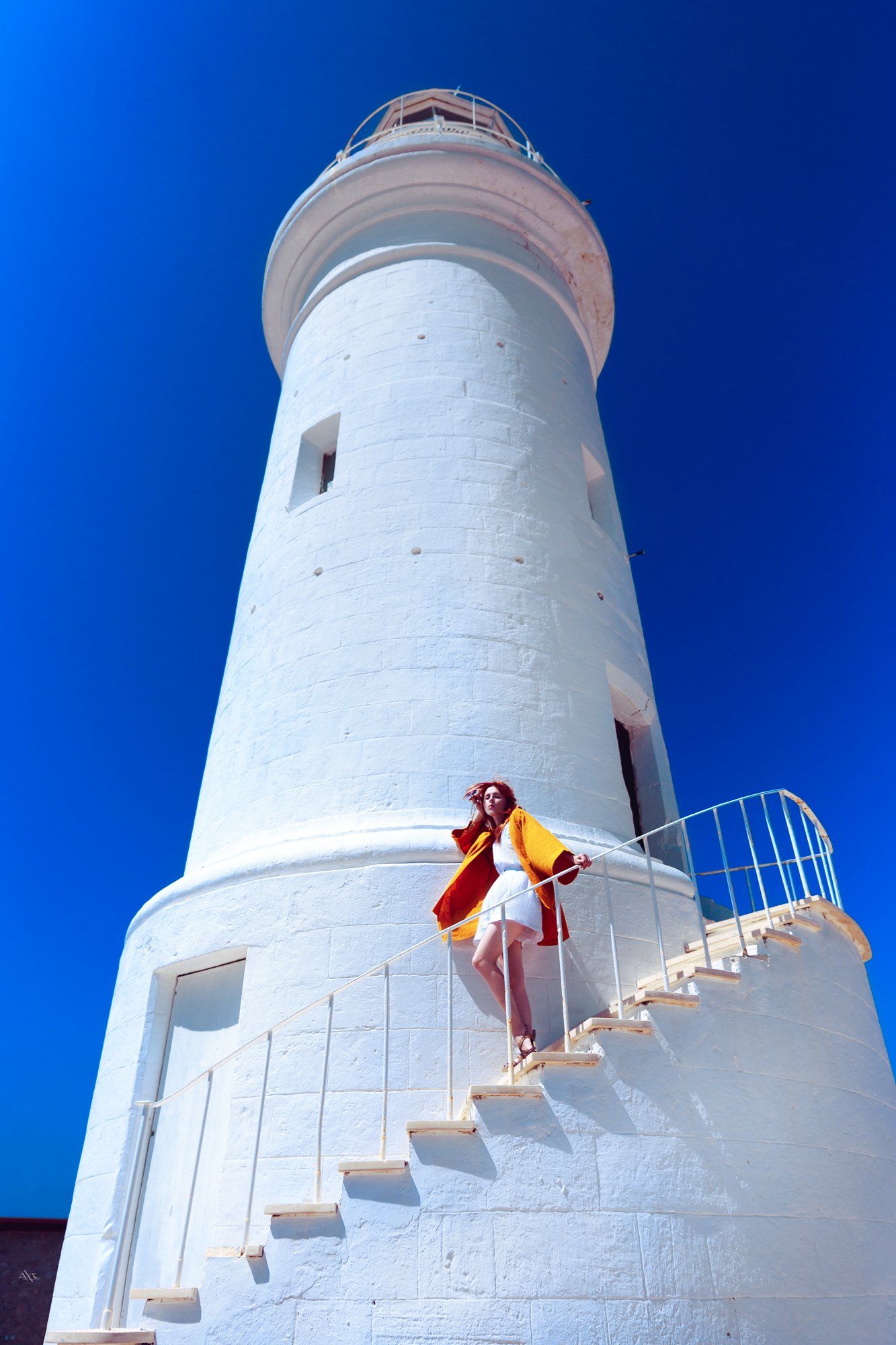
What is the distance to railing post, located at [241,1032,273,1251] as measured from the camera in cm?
498

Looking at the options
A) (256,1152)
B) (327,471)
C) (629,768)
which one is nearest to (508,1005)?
(256,1152)

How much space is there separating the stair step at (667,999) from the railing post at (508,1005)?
722 millimetres

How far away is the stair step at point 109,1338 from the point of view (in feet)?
15.0

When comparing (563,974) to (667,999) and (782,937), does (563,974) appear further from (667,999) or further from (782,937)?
(782,937)

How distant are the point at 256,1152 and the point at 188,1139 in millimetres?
1083

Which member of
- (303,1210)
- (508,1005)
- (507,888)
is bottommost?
(303,1210)

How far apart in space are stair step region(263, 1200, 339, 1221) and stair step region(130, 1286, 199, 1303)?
0.64 m

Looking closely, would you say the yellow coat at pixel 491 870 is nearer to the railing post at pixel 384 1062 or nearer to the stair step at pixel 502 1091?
the railing post at pixel 384 1062

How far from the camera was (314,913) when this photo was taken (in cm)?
597

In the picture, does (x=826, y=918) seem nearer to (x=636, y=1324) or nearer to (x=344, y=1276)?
(x=636, y=1324)

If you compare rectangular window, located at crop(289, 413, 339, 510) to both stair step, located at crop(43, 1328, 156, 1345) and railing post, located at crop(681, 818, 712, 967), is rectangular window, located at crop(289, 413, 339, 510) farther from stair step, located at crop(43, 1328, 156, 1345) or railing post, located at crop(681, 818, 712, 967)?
stair step, located at crop(43, 1328, 156, 1345)

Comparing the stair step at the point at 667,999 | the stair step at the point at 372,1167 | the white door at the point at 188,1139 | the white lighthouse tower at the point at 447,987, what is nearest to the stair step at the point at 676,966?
the white lighthouse tower at the point at 447,987

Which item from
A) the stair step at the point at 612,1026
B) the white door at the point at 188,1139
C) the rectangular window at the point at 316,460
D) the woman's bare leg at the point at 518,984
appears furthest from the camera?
the rectangular window at the point at 316,460

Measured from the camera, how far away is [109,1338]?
462 cm
